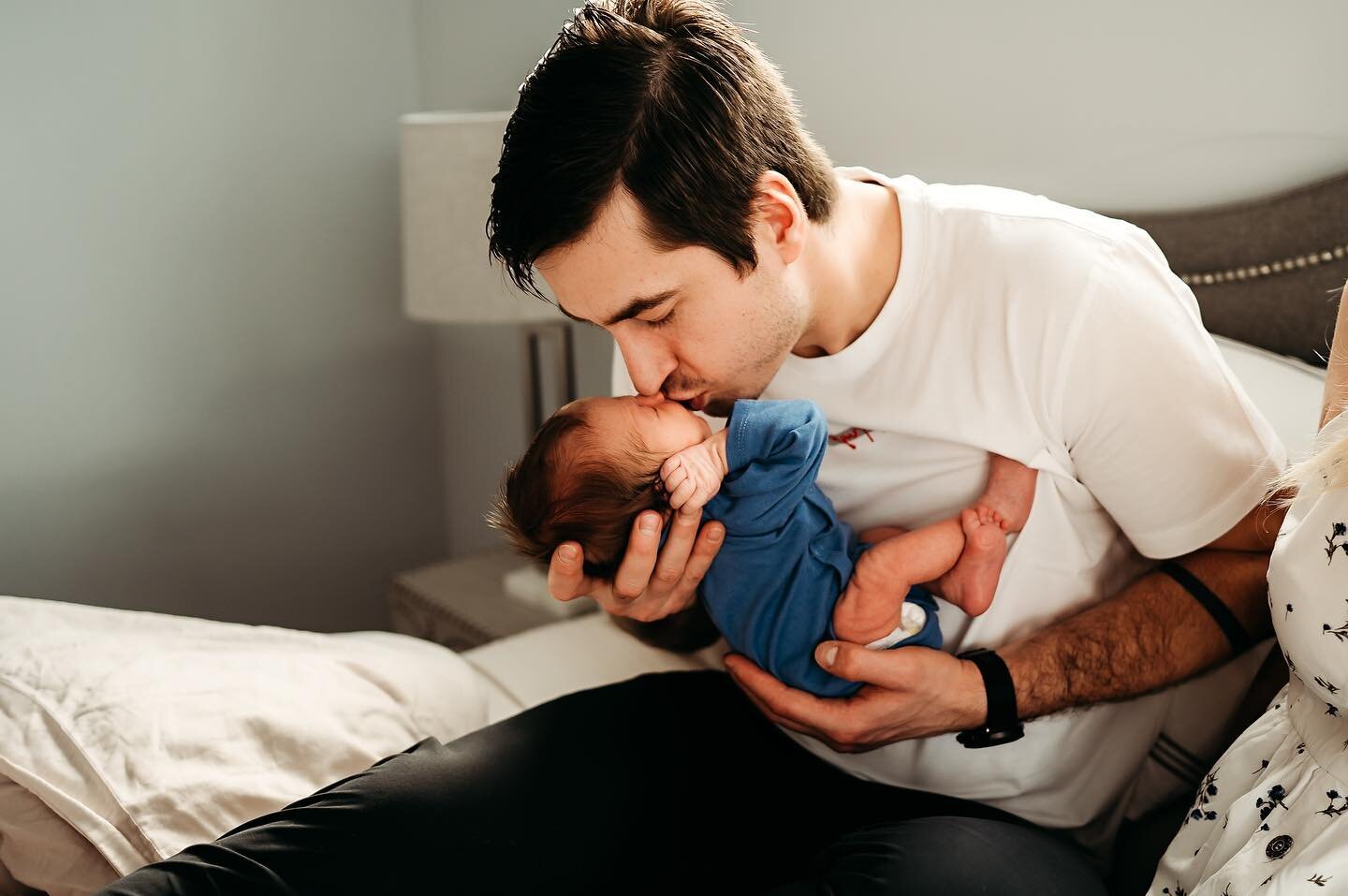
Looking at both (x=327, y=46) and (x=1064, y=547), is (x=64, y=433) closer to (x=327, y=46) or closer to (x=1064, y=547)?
(x=327, y=46)

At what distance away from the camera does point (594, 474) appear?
3.57 ft

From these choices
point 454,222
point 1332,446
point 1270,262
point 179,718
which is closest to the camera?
point 1332,446

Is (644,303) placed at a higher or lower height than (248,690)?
higher

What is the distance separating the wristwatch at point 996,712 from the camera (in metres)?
1.12

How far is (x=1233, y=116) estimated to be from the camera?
1.40 metres

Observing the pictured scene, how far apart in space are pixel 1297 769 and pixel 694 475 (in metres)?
0.57

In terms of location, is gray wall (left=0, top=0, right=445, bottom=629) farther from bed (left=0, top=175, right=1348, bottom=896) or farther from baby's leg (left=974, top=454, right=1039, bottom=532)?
baby's leg (left=974, top=454, right=1039, bottom=532)

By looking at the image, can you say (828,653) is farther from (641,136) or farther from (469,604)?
(469,604)

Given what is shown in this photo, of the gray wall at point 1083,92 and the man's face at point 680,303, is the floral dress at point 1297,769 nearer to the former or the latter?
the man's face at point 680,303

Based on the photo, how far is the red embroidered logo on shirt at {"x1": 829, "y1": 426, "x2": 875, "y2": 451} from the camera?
125cm

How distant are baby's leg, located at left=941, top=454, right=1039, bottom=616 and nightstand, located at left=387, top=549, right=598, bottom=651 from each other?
1.00 meters

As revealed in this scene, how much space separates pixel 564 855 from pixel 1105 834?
0.59 metres

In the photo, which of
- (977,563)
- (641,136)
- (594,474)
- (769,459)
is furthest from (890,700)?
(641,136)

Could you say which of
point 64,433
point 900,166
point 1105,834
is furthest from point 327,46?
point 1105,834
